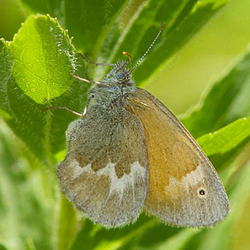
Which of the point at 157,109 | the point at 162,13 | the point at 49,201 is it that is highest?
the point at 162,13

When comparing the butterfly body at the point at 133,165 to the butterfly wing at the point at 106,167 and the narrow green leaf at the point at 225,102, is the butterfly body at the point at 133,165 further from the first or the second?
the narrow green leaf at the point at 225,102

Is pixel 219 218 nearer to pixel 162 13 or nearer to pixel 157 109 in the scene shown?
pixel 157 109

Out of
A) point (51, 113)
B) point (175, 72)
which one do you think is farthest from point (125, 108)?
point (175, 72)

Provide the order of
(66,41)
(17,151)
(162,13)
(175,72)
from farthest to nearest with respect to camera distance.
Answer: (175,72) → (17,151) → (162,13) → (66,41)

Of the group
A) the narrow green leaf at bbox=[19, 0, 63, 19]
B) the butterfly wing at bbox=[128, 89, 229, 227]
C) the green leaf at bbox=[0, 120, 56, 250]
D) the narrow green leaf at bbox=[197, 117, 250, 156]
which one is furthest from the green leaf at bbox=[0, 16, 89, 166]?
the green leaf at bbox=[0, 120, 56, 250]

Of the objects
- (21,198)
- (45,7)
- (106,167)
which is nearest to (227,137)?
(106,167)

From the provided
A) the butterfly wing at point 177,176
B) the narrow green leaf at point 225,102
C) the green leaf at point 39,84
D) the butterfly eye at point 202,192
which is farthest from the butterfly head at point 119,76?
the butterfly eye at point 202,192

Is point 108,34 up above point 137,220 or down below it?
above

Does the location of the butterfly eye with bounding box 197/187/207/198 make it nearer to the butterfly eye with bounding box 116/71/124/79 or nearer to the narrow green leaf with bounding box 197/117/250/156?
the narrow green leaf with bounding box 197/117/250/156
